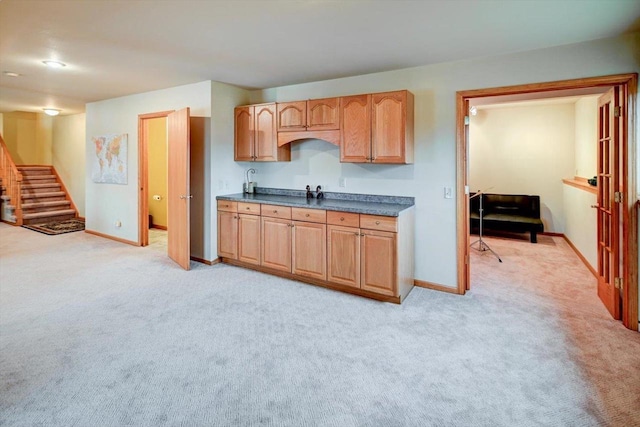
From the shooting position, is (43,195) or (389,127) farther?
(43,195)

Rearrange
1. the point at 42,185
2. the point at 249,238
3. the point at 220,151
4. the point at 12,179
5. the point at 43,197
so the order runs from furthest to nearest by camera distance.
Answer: the point at 42,185
the point at 43,197
the point at 12,179
the point at 220,151
the point at 249,238

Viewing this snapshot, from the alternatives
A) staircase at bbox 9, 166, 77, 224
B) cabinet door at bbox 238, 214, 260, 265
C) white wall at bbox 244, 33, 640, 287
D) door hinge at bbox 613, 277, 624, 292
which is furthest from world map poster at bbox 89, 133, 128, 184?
door hinge at bbox 613, 277, 624, 292

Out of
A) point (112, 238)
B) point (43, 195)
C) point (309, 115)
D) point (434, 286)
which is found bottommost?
point (434, 286)

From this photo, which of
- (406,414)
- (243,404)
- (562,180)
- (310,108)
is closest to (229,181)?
(310,108)

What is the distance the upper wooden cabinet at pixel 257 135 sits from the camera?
451cm

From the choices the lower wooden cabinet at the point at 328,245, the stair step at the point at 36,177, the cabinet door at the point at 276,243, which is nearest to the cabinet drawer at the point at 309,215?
the lower wooden cabinet at the point at 328,245

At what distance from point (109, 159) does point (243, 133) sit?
9.83 feet

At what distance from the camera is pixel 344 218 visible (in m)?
3.65

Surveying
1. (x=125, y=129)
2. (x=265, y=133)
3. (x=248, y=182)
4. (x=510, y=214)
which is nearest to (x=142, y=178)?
(x=125, y=129)

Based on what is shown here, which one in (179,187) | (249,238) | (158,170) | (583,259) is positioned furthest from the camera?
(158,170)

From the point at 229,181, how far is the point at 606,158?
13.9 feet

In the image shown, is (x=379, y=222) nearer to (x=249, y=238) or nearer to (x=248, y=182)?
(x=249, y=238)

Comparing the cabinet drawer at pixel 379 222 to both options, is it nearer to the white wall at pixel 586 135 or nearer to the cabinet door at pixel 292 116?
the cabinet door at pixel 292 116

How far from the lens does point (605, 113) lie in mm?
3334
